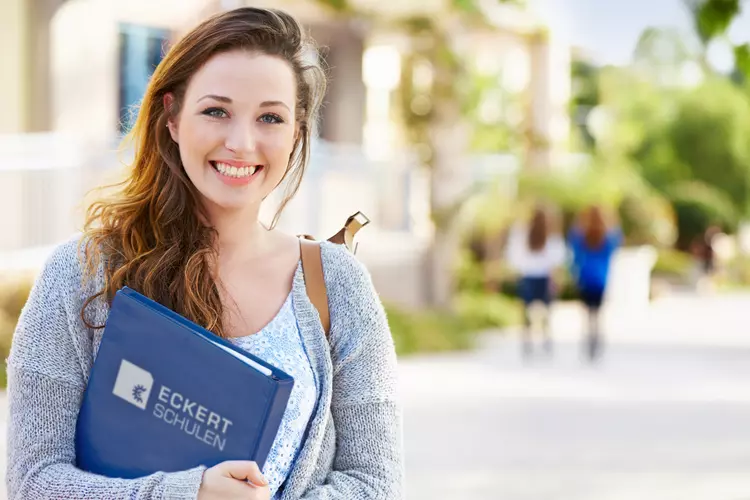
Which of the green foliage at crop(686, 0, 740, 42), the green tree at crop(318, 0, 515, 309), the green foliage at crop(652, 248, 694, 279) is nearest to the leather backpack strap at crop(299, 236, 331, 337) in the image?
the green foliage at crop(686, 0, 740, 42)

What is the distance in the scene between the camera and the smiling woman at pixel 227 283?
2.28 meters

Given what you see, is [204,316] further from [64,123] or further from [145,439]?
[64,123]

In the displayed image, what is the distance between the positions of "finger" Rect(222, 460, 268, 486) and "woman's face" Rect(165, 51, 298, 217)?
20.6 inches

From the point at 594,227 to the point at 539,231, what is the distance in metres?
0.78

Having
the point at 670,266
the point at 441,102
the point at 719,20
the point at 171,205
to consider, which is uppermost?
the point at 441,102

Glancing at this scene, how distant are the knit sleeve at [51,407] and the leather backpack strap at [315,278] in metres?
0.44

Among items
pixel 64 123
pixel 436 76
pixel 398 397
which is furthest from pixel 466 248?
pixel 398 397

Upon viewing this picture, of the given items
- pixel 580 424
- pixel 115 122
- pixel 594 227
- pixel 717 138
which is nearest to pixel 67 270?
pixel 580 424

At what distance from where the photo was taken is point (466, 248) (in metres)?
23.8

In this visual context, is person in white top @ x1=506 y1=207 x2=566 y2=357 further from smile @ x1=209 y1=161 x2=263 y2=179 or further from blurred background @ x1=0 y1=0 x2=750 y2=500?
smile @ x1=209 y1=161 x2=263 y2=179

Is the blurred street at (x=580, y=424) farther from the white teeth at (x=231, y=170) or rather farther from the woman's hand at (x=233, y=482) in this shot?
the woman's hand at (x=233, y=482)

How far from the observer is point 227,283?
247 cm

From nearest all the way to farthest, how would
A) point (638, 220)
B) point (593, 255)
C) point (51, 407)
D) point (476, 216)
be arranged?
point (51, 407) → point (593, 255) → point (476, 216) → point (638, 220)

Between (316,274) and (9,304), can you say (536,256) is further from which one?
(316,274)
